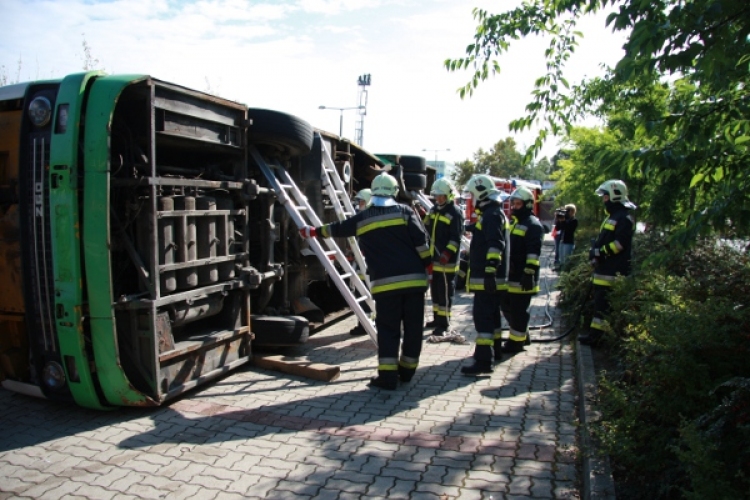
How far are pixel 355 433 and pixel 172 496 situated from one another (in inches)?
55.5

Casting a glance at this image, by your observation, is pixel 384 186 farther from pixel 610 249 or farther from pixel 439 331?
pixel 610 249

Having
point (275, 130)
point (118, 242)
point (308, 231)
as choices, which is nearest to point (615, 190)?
point (308, 231)

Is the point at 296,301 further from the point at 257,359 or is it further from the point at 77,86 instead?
the point at 77,86

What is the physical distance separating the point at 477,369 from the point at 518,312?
1.14 m

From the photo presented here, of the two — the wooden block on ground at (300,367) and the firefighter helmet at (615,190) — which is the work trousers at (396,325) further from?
the firefighter helmet at (615,190)

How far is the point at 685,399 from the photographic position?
11.9 feet

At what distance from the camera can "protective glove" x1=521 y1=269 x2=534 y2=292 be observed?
21.5ft

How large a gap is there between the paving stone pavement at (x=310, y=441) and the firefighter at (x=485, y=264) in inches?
12.3

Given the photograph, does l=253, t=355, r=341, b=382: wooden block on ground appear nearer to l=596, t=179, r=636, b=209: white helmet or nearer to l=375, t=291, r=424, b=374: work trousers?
l=375, t=291, r=424, b=374: work trousers

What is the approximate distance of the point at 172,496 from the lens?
11.3ft

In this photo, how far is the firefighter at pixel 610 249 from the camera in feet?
22.1

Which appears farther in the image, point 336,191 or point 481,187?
point 336,191

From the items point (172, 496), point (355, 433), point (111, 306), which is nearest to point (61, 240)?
point (111, 306)

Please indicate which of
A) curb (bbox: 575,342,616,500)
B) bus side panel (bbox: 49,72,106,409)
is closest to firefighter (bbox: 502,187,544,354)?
curb (bbox: 575,342,616,500)
